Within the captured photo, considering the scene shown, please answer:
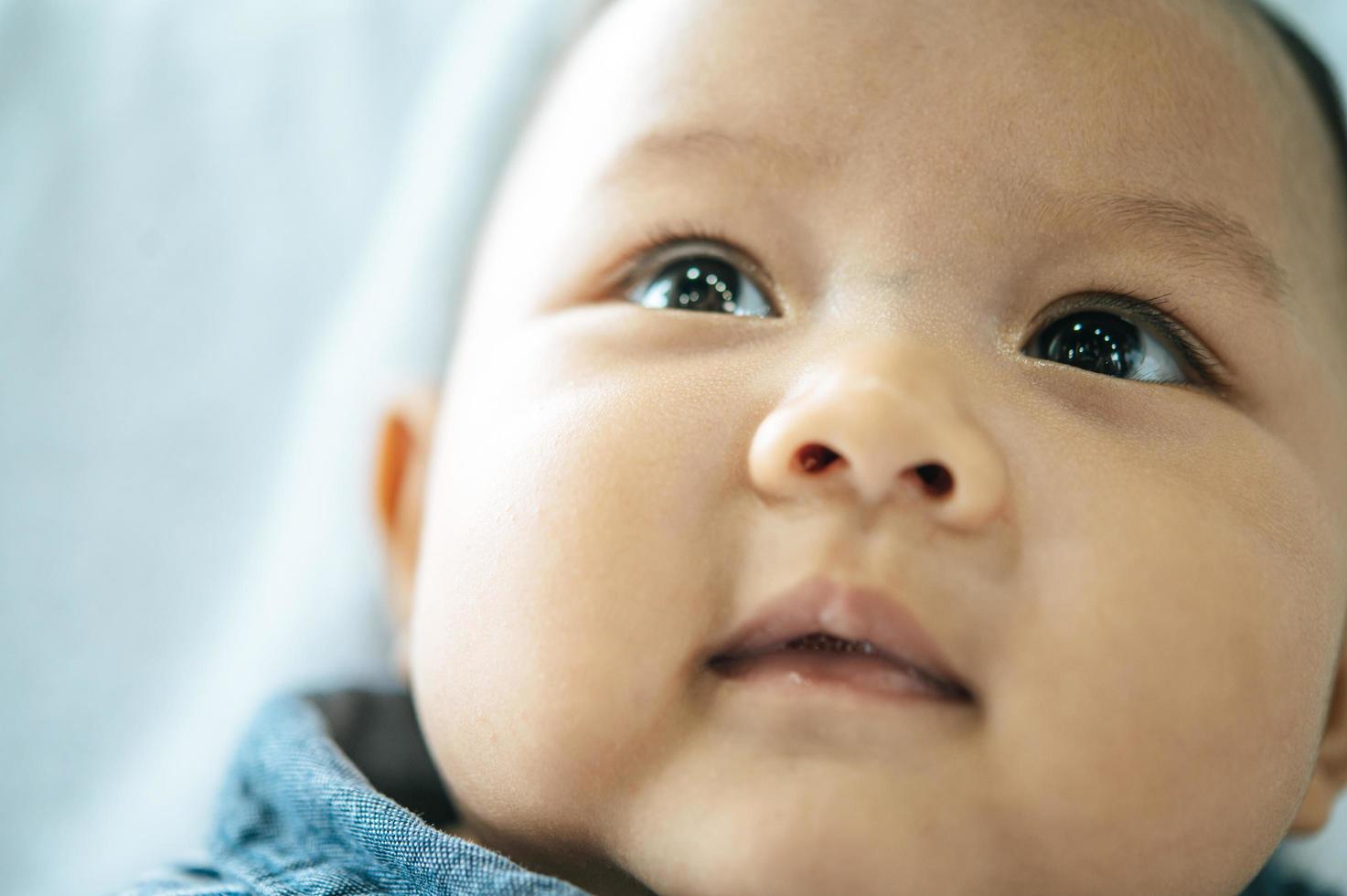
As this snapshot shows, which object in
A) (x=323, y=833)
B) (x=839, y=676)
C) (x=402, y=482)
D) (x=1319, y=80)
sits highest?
(x=1319, y=80)

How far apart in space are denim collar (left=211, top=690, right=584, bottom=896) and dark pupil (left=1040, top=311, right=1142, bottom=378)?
0.49 m

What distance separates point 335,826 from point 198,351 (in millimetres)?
749

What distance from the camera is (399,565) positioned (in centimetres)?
125

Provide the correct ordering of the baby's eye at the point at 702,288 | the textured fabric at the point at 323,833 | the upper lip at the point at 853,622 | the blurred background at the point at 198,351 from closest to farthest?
the upper lip at the point at 853,622 < the textured fabric at the point at 323,833 < the baby's eye at the point at 702,288 < the blurred background at the point at 198,351

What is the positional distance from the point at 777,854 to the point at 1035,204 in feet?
1.54

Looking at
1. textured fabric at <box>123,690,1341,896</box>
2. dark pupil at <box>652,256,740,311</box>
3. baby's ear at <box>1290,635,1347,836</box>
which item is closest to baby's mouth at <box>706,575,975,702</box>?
textured fabric at <box>123,690,1341,896</box>

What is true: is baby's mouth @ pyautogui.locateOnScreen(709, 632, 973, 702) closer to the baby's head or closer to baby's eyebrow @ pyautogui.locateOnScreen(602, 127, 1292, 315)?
the baby's head

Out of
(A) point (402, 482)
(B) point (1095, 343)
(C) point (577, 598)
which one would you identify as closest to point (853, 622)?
(C) point (577, 598)

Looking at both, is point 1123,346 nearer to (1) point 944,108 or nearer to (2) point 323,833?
(1) point 944,108

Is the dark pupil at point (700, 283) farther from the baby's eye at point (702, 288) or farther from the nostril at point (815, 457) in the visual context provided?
the nostril at point (815, 457)

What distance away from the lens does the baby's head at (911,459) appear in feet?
2.40

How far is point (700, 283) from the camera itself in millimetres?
968

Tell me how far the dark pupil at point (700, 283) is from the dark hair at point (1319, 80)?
58 centimetres

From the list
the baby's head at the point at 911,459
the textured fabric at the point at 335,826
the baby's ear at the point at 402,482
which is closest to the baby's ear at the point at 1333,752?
the baby's head at the point at 911,459
